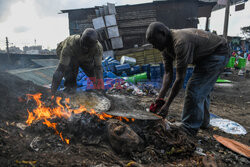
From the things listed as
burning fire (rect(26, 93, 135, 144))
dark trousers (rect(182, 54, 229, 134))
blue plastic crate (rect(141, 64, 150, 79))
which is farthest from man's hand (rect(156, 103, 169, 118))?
blue plastic crate (rect(141, 64, 150, 79))

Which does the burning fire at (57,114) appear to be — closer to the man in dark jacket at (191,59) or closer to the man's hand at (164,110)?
the man's hand at (164,110)

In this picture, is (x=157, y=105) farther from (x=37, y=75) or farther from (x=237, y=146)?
(x=37, y=75)

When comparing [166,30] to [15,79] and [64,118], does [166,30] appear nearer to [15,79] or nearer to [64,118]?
[64,118]

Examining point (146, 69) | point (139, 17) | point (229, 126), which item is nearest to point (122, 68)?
point (146, 69)

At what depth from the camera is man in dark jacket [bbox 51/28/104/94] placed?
12.7 ft

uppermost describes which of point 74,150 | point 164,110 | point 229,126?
point 164,110

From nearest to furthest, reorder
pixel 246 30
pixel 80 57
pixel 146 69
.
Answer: pixel 80 57 → pixel 146 69 → pixel 246 30

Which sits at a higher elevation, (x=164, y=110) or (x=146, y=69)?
(x=146, y=69)

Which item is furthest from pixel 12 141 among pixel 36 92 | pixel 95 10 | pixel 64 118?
pixel 95 10

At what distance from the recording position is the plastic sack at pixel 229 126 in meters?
3.63

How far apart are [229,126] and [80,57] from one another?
12.5 feet

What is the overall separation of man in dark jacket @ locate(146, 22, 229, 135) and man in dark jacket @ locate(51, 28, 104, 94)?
1.70 metres

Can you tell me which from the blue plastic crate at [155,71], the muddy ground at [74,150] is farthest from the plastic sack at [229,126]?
the blue plastic crate at [155,71]

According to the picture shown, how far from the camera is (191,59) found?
262 cm
